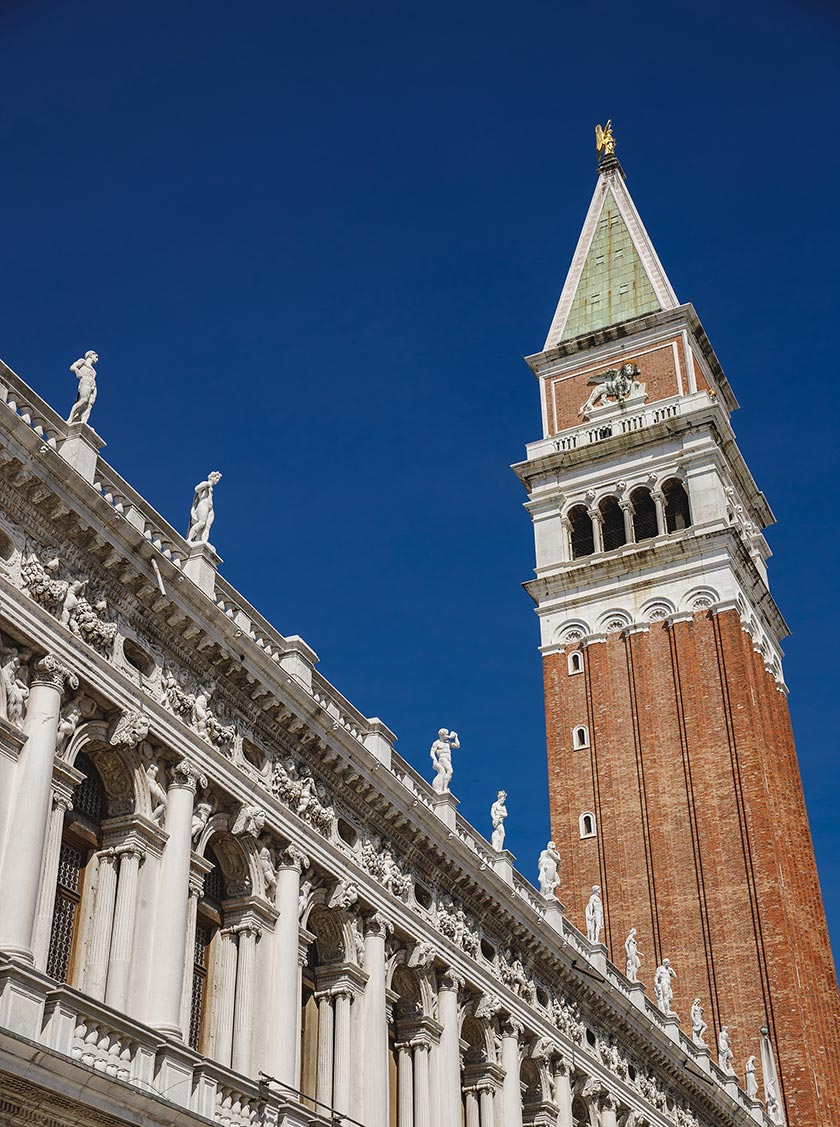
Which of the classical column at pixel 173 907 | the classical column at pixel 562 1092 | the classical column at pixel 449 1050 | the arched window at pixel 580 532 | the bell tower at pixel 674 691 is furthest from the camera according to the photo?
the arched window at pixel 580 532

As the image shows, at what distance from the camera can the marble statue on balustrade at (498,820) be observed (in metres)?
36.8

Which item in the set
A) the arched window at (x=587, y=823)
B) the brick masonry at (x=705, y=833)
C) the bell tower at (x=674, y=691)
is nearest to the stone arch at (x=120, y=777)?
the bell tower at (x=674, y=691)

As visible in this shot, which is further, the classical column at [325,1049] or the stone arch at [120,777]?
the classical column at [325,1049]

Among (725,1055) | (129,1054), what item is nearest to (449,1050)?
(129,1054)

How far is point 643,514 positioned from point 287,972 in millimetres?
43224

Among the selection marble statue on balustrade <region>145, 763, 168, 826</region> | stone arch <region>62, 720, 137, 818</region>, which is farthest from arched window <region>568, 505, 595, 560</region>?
stone arch <region>62, 720, 137, 818</region>

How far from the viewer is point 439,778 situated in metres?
34.2

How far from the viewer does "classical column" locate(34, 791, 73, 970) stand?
2042cm

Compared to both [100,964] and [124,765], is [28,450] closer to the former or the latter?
[124,765]

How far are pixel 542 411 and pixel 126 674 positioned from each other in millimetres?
49794

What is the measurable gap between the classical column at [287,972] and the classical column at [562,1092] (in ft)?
39.4

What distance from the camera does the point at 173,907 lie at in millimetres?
22812

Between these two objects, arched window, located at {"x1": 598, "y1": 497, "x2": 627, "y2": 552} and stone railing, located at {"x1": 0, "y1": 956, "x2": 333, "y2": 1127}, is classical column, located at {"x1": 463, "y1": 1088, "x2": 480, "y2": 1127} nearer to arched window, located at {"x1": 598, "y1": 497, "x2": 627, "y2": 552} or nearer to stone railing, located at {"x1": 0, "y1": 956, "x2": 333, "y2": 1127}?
stone railing, located at {"x1": 0, "y1": 956, "x2": 333, "y2": 1127}

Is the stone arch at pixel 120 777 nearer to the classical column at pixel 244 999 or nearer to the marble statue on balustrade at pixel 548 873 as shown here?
the classical column at pixel 244 999
